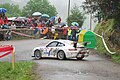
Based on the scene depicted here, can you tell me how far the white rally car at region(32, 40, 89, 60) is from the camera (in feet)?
74.8

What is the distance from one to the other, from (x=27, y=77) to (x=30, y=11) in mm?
86001

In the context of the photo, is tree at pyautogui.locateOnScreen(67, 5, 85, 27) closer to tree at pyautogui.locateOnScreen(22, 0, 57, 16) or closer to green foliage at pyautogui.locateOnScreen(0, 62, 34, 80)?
tree at pyautogui.locateOnScreen(22, 0, 57, 16)

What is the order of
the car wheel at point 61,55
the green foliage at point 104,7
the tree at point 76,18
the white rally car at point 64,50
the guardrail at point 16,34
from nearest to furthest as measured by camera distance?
the white rally car at point 64,50 < the car wheel at point 61,55 < the green foliage at point 104,7 < the guardrail at point 16,34 < the tree at point 76,18

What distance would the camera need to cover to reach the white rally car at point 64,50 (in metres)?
22.8

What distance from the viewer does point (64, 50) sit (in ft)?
75.0

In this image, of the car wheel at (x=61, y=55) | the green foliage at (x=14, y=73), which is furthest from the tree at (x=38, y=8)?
the green foliage at (x=14, y=73)

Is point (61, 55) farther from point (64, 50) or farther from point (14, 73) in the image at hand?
point (14, 73)

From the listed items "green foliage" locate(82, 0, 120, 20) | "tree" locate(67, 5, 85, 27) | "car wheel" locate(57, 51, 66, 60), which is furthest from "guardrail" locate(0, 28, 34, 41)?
"tree" locate(67, 5, 85, 27)

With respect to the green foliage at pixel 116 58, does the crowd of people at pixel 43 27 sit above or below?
above

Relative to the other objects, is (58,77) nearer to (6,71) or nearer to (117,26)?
(6,71)

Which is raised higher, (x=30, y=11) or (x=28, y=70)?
(x=30, y=11)

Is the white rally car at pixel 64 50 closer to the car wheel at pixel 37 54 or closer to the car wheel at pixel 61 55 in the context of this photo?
the car wheel at pixel 61 55

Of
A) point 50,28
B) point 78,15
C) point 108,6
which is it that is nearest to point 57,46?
point 108,6

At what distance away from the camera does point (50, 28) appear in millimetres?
43094
